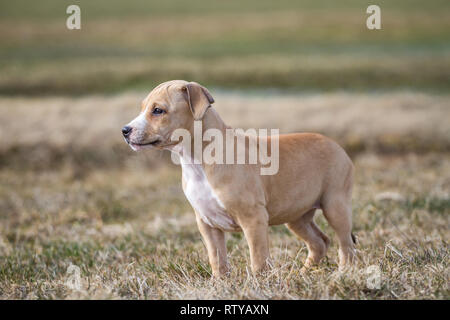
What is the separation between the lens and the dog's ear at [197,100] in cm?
500

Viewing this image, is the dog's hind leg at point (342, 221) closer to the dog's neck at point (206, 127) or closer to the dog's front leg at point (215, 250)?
the dog's front leg at point (215, 250)

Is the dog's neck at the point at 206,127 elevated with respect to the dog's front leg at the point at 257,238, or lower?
elevated

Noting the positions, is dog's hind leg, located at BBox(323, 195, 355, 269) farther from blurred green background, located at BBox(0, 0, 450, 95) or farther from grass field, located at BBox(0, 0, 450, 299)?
blurred green background, located at BBox(0, 0, 450, 95)

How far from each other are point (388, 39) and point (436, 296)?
29.3 meters

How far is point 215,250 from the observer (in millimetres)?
5512

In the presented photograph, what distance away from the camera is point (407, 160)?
13.0 metres

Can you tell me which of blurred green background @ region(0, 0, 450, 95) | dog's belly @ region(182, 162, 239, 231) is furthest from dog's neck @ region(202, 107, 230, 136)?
blurred green background @ region(0, 0, 450, 95)

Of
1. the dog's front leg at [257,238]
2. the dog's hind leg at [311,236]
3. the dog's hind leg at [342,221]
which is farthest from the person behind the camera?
the dog's hind leg at [311,236]

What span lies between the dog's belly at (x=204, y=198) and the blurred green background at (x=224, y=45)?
59.2 feet

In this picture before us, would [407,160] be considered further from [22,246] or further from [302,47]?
[302,47]

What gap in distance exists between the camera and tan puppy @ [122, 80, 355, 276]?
16.6 feet

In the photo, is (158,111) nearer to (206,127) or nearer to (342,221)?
(206,127)

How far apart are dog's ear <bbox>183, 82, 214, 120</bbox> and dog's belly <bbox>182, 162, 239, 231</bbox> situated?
515 millimetres

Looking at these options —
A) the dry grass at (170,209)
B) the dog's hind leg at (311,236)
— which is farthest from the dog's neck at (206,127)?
the dog's hind leg at (311,236)
